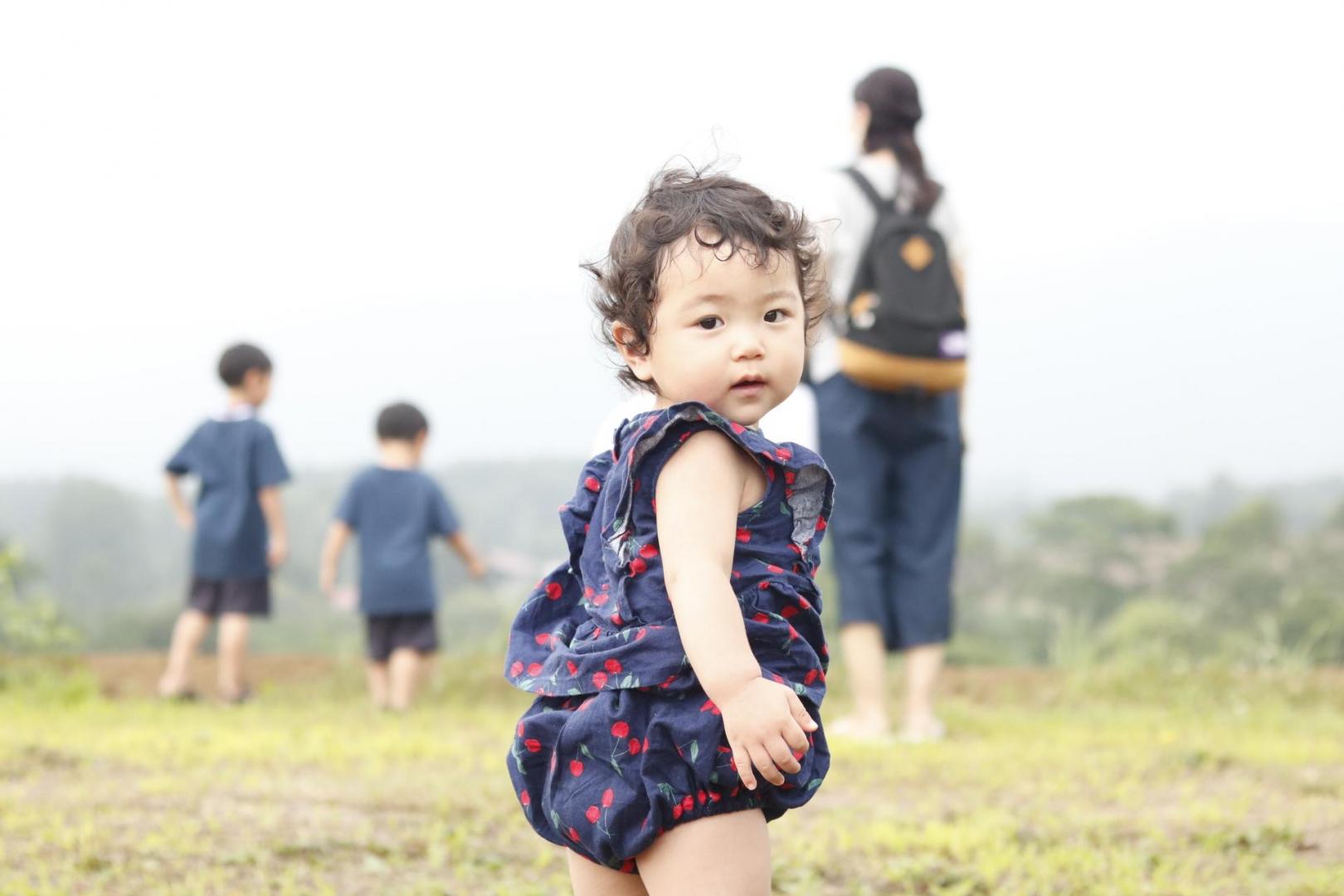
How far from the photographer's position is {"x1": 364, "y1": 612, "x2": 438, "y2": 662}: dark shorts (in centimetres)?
690

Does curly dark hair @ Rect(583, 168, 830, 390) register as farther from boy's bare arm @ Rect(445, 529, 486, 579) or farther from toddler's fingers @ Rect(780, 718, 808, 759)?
boy's bare arm @ Rect(445, 529, 486, 579)

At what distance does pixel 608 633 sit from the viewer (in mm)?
2045

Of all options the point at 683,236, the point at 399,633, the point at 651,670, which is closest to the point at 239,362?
the point at 399,633

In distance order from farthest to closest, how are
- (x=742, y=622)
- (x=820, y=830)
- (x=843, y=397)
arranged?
(x=843, y=397) < (x=820, y=830) < (x=742, y=622)

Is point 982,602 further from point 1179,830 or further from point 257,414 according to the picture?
point 1179,830

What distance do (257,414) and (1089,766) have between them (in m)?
4.18

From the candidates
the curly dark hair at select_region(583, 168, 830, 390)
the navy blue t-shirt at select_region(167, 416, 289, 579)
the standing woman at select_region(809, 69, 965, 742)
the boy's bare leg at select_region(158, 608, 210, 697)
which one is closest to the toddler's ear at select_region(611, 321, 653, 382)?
the curly dark hair at select_region(583, 168, 830, 390)

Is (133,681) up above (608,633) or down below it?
below

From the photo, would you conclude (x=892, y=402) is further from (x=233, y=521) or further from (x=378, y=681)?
(x=233, y=521)

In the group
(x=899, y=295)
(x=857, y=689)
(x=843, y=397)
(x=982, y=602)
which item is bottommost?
(x=982, y=602)

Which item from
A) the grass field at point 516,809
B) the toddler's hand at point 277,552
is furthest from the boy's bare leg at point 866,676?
the toddler's hand at point 277,552

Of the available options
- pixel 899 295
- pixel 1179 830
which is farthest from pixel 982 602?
pixel 1179 830

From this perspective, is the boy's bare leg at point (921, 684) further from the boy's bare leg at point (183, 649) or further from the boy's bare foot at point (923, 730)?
the boy's bare leg at point (183, 649)

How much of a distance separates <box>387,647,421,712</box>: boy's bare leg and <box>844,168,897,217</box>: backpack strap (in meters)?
2.99
